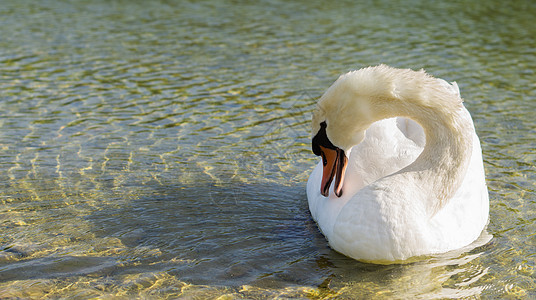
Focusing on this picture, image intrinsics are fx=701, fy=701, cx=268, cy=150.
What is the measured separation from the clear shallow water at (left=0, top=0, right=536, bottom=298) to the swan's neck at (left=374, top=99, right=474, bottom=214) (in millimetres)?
538

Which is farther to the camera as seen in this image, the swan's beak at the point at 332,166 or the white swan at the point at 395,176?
the swan's beak at the point at 332,166

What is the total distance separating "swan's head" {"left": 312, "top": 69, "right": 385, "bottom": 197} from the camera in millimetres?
4988

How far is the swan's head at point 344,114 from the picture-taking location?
4988 mm

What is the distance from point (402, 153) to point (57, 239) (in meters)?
2.86

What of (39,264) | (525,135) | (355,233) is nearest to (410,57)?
(525,135)

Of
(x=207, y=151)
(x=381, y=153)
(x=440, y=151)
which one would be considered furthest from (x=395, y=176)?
(x=207, y=151)

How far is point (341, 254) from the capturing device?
5.38 metres

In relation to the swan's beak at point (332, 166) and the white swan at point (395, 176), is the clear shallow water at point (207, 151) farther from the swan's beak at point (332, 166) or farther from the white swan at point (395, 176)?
the swan's beak at point (332, 166)

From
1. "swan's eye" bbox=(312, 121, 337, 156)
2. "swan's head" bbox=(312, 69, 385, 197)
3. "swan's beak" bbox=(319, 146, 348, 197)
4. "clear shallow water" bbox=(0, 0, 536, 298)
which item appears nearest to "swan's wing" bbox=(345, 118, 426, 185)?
"swan's beak" bbox=(319, 146, 348, 197)

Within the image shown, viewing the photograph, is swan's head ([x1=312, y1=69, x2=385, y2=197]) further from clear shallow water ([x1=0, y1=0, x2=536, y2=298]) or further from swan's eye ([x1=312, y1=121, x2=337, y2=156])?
clear shallow water ([x1=0, y1=0, x2=536, y2=298])

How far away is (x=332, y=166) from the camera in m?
5.34

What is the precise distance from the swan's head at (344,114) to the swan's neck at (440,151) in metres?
0.17

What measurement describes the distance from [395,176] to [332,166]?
479mm

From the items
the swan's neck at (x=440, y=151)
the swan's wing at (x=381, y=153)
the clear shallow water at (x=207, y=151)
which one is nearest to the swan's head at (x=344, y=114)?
the swan's neck at (x=440, y=151)
